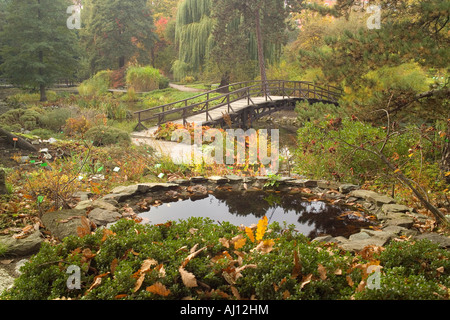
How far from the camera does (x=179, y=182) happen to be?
213 inches

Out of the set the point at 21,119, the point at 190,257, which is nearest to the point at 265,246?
the point at 190,257

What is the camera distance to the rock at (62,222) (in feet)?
11.5

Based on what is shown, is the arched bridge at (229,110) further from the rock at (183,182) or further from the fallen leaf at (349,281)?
the fallen leaf at (349,281)

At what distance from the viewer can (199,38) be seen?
22.0 m

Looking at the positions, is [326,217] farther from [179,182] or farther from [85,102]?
[85,102]

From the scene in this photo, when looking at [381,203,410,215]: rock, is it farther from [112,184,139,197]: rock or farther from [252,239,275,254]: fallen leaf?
[112,184,139,197]: rock

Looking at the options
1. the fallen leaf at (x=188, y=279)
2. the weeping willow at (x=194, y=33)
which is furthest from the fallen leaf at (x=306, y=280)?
the weeping willow at (x=194, y=33)

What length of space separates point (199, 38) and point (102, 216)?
19.8 metres

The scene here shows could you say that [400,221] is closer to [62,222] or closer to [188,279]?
[188,279]

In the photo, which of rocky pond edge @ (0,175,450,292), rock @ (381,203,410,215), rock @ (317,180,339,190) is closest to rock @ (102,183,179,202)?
rocky pond edge @ (0,175,450,292)

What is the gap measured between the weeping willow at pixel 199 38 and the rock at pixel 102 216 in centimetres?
1843

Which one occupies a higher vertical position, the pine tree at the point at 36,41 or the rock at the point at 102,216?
the pine tree at the point at 36,41

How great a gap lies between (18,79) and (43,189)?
18496 millimetres
